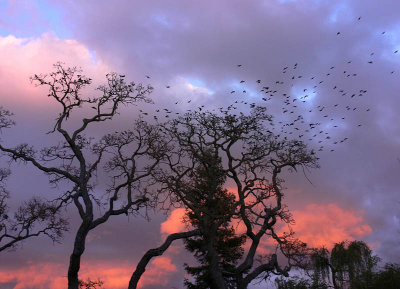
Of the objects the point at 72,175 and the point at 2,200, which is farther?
the point at 2,200

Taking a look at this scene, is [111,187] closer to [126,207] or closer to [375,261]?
[126,207]

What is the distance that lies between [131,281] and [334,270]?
17.8 m

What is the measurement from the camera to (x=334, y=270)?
1385 inches

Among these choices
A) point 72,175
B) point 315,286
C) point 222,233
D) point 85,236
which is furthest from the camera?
point 222,233

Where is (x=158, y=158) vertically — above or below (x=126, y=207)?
above

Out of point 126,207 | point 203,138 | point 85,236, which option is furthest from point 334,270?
point 85,236

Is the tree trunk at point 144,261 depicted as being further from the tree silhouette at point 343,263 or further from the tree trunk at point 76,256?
the tree silhouette at point 343,263

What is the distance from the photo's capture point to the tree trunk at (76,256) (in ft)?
77.5

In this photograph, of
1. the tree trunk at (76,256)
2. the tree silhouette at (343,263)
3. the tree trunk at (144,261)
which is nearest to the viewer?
the tree trunk at (76,256)

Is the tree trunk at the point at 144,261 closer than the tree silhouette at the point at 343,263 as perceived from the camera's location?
Yes

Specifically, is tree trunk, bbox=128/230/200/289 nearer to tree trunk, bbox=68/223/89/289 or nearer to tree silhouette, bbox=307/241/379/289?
tree trunk, bbox=68/223/89/289

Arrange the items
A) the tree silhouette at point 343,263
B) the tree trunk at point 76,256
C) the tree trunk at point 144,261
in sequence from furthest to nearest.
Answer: the tree silhouette at point 343,263 → the tree trunk at point 144,261 → the tree trunk at point 76,256

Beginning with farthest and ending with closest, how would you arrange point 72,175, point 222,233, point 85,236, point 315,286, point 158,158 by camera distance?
point 222,233 < point 315,286 < point 158,158 < point 72,175 < point 85,236

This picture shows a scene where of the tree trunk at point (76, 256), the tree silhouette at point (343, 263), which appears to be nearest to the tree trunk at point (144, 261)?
the tree trunk at point (76, 256)
